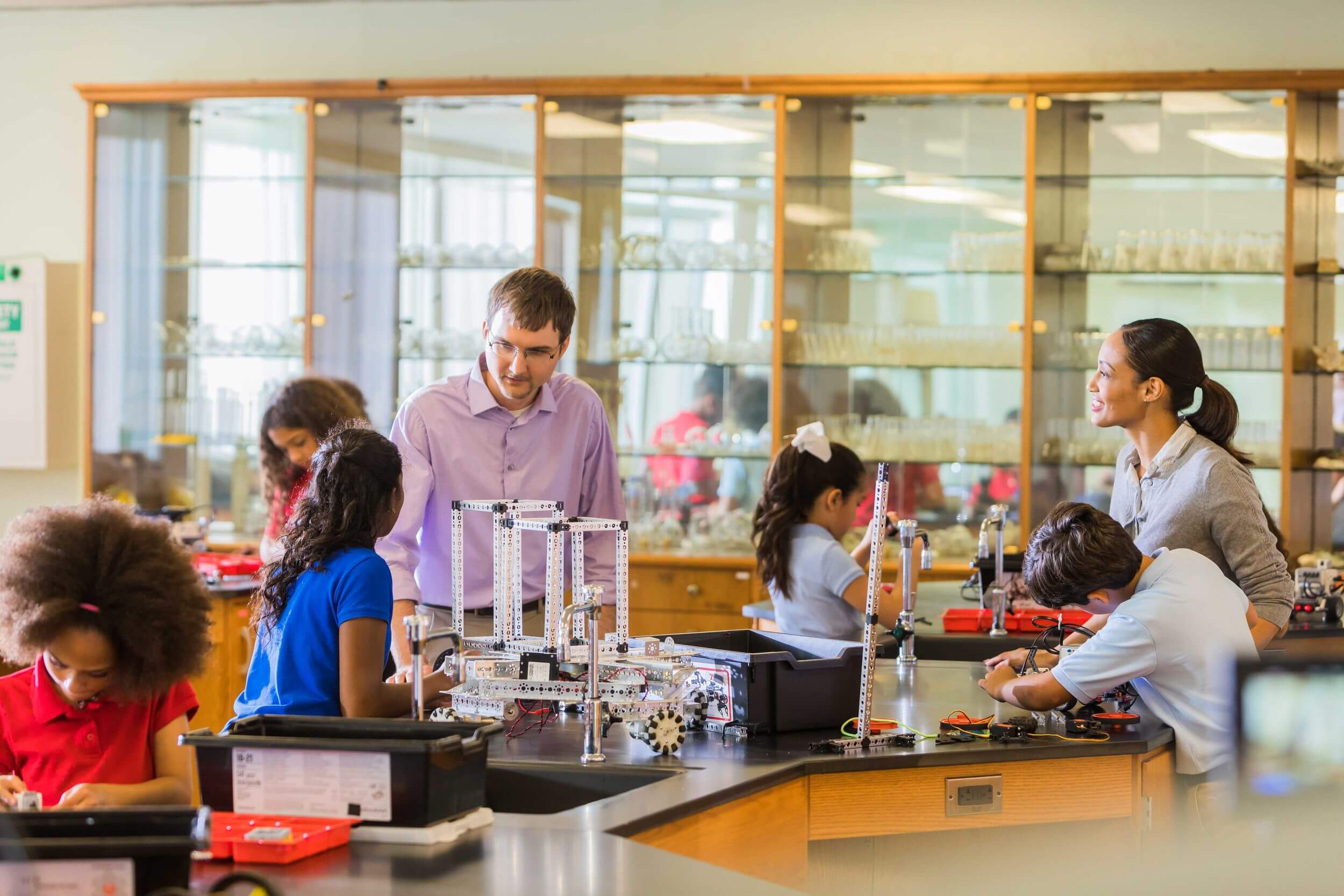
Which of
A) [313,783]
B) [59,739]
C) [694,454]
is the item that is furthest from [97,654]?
[694,454]

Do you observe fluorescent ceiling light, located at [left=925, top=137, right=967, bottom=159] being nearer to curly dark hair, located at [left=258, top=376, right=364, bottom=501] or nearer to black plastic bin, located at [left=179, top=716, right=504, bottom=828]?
curly dark hair, located at [left=258, top=376, right=364, bottom=501]

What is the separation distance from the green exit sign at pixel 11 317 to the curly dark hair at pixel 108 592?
4537 millimetres

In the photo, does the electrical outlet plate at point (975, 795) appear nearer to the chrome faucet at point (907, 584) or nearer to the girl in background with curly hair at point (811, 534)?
the chrome faucet at point (907, 584)

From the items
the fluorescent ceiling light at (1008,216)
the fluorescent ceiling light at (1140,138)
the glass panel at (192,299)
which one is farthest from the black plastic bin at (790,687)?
the glass panel at (192,299)

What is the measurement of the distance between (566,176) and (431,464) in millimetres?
Result: 2758

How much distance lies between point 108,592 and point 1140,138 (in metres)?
4.37

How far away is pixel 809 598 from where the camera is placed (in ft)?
10.8

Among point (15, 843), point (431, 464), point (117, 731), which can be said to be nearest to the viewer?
point (15, 843)

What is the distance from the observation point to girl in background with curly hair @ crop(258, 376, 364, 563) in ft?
13.3

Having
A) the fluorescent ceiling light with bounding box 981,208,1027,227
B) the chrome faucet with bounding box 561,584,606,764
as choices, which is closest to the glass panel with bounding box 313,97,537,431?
the fluorescent ceiling light with bounding box 981,208,1027,227

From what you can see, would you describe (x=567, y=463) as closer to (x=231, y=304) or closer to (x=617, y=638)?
(x=617, y=638)

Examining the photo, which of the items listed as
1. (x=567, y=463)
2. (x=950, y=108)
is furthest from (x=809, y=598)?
(x=950, y=108)

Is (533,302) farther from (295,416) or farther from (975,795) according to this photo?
(295,416)

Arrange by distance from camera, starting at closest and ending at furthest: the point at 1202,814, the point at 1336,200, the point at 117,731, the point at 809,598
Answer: the point at 117,731, the point at 1202,814, the point at 809,598, the point at 1336,200
